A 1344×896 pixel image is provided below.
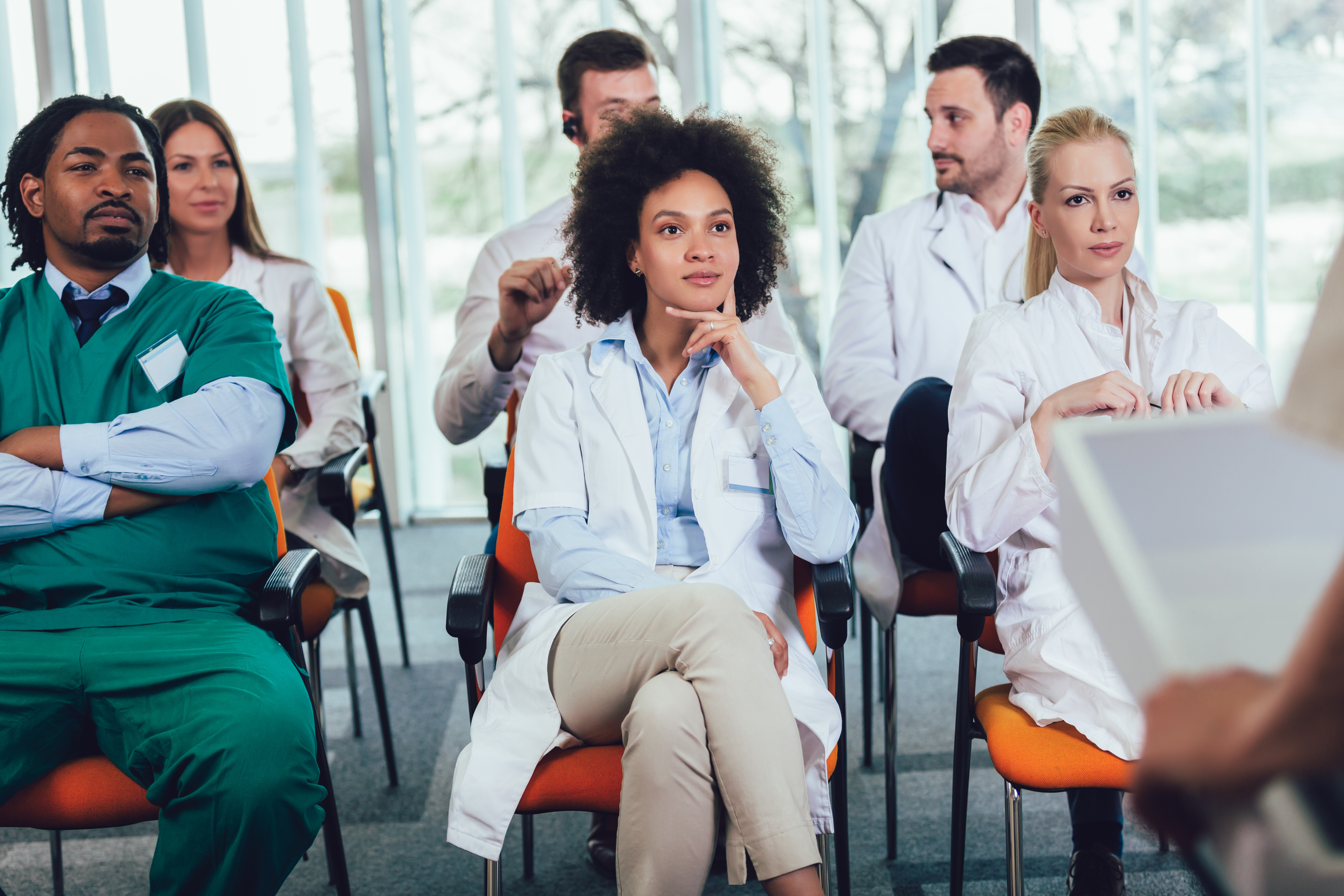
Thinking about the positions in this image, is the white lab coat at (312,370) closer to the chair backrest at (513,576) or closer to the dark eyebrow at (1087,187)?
the chair backrest at (513,576)

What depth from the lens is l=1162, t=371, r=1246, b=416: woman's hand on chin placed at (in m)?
1.61

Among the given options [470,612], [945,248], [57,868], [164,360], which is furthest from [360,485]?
[945,248]

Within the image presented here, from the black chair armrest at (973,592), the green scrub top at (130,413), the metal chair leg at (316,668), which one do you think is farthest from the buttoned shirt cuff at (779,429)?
the metal chair leg at (316,668)

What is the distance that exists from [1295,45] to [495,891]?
4.50 m

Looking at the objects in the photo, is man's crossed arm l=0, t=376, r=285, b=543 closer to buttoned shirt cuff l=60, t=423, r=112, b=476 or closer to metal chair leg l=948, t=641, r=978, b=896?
buttoned shirt cuff l=60, t=423, r=112, b=476

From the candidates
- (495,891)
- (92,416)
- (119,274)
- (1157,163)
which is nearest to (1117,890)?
(495,891)

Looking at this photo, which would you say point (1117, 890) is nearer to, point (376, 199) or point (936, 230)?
point (936, 230)

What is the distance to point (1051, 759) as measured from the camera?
1.47 metres

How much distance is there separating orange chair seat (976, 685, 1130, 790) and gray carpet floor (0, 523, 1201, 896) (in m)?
0.61

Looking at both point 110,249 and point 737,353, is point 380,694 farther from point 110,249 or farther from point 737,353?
point 737,353

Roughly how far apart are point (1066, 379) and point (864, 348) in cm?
87

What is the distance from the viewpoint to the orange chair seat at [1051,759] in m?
1.46

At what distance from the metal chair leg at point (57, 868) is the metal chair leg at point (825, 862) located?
4.45 ft

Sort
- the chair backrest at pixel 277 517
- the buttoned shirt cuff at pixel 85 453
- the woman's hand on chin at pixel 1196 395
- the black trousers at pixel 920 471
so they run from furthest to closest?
1. the black trousers at pixel 920 471
2. the chair backrest at pixel 277 517
3. the buttoned shirt cuff at pixel 85 453
4. the woman's hand on chin at pixel 1196 395
